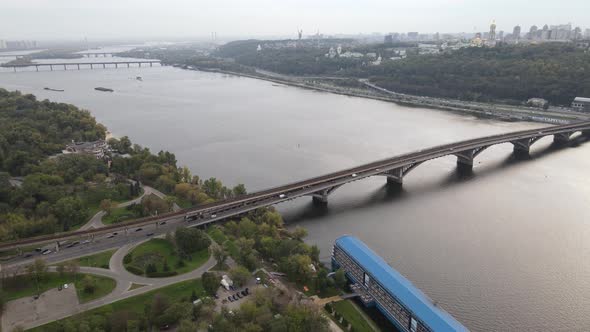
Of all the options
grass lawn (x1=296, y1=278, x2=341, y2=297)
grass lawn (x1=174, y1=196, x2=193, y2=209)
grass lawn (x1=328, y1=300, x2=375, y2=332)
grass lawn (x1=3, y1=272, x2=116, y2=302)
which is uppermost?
grass lawn (x1=174, y1=196, x2=193, y2=209)

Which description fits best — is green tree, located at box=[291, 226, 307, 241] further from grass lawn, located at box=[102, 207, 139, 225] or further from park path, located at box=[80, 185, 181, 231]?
grass lawn, located at box=[102, 207, 139, 225]

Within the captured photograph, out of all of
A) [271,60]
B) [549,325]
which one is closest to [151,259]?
[549,325]

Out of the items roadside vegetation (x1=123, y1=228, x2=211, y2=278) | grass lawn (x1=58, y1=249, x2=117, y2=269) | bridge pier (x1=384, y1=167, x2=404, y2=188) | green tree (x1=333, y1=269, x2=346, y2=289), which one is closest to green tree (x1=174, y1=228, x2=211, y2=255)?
roadside vegetation (x1=123, y1=228, x2=211, y2=278)

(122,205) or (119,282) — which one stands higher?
(122,205)

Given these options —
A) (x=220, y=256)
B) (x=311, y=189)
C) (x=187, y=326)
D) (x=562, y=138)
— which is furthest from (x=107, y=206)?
(x=562, y=138)

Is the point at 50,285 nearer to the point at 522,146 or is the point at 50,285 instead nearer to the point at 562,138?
the point at 522,146
